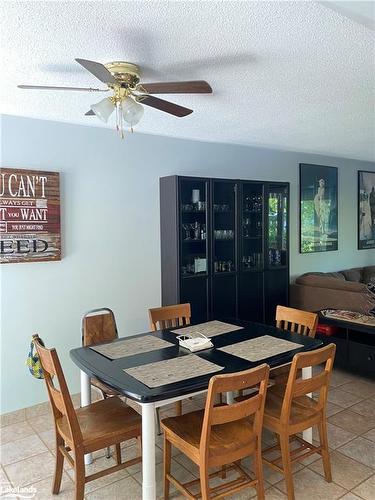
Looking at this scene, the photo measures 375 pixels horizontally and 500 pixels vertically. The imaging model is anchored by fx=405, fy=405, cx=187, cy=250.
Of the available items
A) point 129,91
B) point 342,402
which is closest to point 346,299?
point 342,402

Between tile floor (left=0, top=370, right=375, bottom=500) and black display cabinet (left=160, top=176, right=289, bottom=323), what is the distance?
45.2 inches

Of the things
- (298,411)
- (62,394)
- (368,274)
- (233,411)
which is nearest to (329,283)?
(368,274)

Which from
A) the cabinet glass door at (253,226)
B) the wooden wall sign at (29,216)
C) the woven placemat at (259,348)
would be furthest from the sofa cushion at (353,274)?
the wooden wall sign at (29,216)

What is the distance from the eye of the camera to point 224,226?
443cm

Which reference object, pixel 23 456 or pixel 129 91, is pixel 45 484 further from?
pixel 129 91

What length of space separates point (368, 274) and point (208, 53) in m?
4.91

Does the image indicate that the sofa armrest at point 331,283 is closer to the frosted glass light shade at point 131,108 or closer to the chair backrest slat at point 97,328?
the chair backrest slat at point 97,328

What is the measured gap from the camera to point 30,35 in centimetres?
191

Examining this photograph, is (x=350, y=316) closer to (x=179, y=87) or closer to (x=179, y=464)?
(x=179, y=464)

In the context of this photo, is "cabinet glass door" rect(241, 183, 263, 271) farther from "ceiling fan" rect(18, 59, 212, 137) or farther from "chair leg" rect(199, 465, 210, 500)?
"chair leg" rect(199, 465, 210, 500)

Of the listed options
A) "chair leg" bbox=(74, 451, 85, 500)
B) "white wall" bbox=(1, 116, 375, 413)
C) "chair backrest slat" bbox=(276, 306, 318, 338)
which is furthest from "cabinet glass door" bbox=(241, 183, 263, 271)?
"chair leg" bbox=(74, 451, 85, 500)

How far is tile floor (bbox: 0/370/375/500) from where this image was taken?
7.75 feet

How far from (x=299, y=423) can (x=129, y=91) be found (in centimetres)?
207

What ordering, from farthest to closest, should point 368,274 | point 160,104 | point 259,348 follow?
point 368,274
point 259,348
point 160,104
